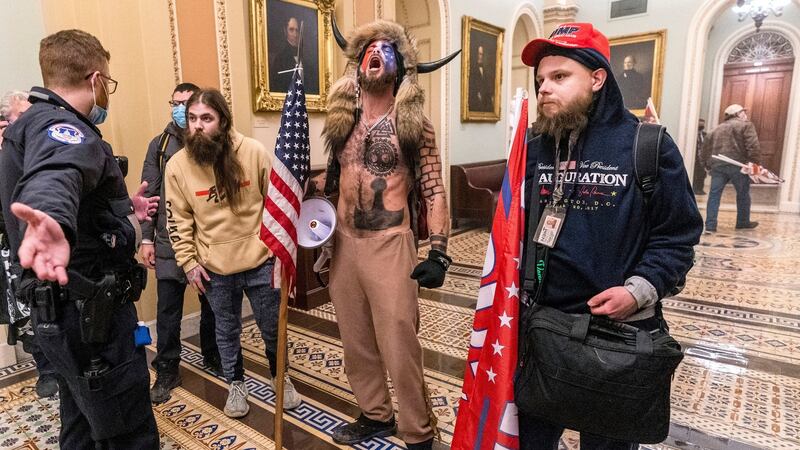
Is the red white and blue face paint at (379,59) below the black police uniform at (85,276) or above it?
above

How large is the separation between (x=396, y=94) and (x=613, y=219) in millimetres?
1142

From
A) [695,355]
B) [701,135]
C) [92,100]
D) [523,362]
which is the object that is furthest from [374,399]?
[701,135]

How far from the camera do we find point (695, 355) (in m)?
3.44

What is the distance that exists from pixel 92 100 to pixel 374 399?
5.82 ft

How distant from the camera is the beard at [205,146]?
249 centimetres

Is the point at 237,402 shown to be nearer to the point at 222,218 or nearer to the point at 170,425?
the point at 170,425

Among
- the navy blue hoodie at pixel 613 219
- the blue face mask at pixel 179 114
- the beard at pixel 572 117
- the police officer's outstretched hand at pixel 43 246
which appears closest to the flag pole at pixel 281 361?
the police officer's outstretched hand at pixel 43 246

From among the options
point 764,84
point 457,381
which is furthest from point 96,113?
point 764,84

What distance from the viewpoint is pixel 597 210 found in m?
1.42

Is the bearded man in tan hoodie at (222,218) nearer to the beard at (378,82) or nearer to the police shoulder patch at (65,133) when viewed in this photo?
the beard at (378,82)

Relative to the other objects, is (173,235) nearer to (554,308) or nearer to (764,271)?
(554,308)

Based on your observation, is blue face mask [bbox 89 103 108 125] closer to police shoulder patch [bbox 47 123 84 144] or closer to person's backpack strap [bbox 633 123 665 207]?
police shoulder patch [bbox 47 123 84 144]

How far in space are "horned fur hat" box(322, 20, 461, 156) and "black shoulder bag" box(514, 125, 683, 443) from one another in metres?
0.97

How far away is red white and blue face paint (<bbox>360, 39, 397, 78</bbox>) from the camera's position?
2053 millimetres
